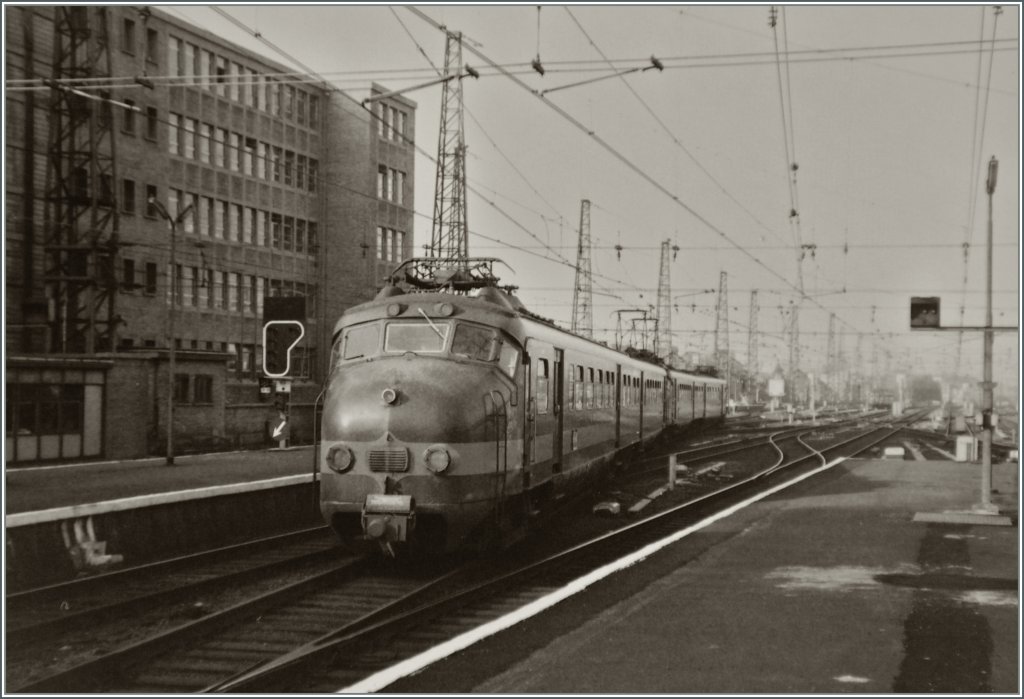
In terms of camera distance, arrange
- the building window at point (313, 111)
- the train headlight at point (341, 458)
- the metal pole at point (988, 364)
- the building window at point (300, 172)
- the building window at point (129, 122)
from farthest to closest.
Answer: the building window at point (313, 111) → the building window at point (300, 172) → the building window at point (129, 122) → the metal pole at point (988, 364) → the train headlight at point (341, 458)

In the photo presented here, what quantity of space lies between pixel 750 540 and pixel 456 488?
20.1ft

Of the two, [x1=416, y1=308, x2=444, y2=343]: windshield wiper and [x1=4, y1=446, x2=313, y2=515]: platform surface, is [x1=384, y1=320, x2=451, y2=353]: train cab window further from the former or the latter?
[x1=4, y1=446, x2=313, y2=515]: platform surface

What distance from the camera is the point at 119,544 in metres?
14.4

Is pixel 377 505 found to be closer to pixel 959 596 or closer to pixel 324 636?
pixel 324 636

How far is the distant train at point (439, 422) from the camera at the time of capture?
40.9 feet

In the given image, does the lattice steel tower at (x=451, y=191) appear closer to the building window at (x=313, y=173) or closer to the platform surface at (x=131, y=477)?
the platform surface at (x=131, y=477)

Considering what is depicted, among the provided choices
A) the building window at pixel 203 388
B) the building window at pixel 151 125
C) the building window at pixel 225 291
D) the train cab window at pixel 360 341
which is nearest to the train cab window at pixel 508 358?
the train cab window at pixel 360 341

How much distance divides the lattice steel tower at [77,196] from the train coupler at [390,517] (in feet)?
90.9

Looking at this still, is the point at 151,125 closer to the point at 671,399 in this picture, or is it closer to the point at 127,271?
the point at 127,271

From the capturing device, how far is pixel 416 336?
13.7 m

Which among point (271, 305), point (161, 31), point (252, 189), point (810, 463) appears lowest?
point (810, 463)

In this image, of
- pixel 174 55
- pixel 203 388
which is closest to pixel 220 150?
pixel 174 55

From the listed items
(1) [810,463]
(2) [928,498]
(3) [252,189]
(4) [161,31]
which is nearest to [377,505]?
(2) [928,498]

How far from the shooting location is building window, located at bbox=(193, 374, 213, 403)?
38094 millimetres
